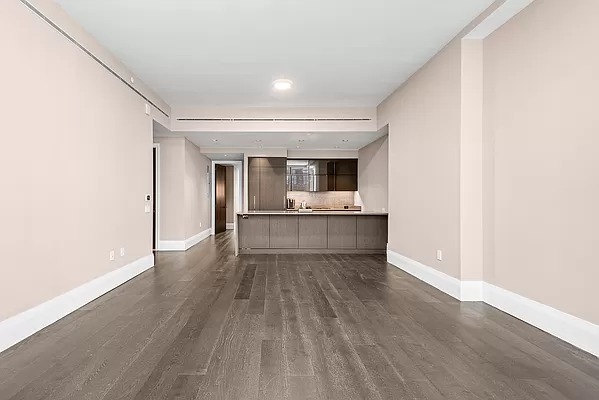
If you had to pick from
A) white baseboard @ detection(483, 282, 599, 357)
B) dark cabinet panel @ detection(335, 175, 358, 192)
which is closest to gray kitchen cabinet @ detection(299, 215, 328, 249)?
dark cabinet panel @ detection(335, 175, 358, 192)

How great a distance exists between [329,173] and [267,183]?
5.62 feet

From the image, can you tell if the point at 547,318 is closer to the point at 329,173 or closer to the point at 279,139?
the point at 279,139

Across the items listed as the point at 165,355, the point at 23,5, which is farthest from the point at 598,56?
the point at 23,5

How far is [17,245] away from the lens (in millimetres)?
2961

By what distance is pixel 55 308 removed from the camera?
342 centimetres

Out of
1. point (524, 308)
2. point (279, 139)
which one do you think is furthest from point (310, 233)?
point (524, 308)

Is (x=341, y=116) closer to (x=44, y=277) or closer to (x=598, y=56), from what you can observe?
(x=598, y=56)

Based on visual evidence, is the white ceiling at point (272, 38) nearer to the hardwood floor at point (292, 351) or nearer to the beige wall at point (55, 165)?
the beige wall at point (55, 165)

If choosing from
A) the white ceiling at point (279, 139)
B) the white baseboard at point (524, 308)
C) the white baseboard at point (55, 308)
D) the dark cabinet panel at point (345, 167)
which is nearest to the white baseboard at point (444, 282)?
the white baseboard at point (524, 308)

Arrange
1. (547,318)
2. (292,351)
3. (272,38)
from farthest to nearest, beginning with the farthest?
(272,38) < (547,318) < (292,351)

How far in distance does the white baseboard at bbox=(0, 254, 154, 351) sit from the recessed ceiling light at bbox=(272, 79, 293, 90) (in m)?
3.28

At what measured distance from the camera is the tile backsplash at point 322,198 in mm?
11052

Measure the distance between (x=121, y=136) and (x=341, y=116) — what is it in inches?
157

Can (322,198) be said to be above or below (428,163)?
below
